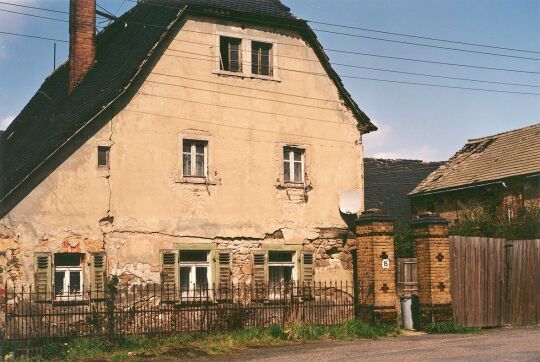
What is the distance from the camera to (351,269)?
1892 cm

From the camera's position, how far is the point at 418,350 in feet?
43.2

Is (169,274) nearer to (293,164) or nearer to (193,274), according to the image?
(193,274)

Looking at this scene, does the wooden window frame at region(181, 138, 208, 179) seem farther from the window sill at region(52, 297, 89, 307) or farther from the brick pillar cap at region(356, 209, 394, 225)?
the brick pillar cap at region(356, 209, 394, 225)

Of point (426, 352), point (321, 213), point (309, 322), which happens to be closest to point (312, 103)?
point (321, 213)

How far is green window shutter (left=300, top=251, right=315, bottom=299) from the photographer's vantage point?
1800cm

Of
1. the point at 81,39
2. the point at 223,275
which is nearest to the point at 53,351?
the point at 223,275

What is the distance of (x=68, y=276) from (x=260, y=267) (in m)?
4.74

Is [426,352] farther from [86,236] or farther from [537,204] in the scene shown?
[537,204]

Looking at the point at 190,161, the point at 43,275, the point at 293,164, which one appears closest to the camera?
the point at 43,275

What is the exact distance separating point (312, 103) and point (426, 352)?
Result: 834 centimetres

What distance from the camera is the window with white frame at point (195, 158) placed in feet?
56.7

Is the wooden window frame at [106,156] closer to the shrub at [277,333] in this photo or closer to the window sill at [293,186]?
the window sill at [293,186]

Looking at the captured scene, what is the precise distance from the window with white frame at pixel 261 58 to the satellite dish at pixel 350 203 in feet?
12.8

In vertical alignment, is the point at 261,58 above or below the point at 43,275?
above
